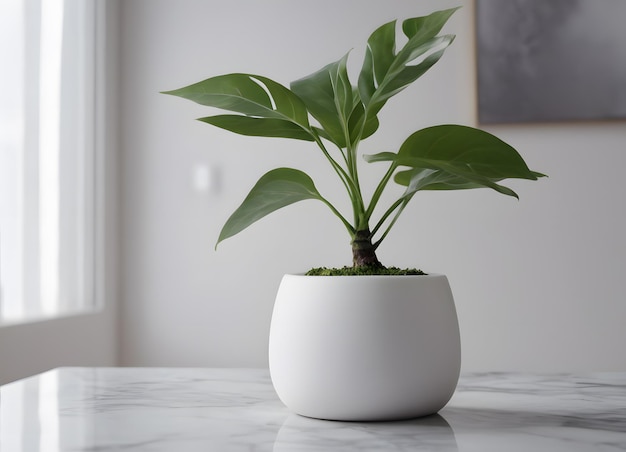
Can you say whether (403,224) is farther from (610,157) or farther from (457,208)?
(610,157)

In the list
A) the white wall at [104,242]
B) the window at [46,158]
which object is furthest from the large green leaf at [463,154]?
the white wall at [104,242]

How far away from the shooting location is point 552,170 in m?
2.69

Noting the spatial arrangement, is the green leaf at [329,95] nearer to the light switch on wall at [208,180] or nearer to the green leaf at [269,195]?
the green leaf at [269,195]

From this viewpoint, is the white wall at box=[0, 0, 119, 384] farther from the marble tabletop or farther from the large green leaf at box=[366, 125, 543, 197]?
the large green leaf at box=[366, 125, 543, 197]

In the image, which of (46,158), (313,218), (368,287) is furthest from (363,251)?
(313,218)

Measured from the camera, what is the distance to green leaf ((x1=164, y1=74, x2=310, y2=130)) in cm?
73

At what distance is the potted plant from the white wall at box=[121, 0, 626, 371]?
201 cm

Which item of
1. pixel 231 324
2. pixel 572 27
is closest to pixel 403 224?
pixel 231 324

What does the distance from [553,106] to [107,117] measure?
1708 mm

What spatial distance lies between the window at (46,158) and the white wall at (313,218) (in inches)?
10.4

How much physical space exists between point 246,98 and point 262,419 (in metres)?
0.33

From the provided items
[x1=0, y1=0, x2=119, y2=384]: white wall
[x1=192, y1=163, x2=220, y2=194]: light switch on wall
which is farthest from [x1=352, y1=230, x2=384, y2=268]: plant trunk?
[x1=192, y1=163, x2=220, y2=194]: light switch on wall

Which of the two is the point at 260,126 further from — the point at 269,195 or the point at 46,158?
the point at 46,158

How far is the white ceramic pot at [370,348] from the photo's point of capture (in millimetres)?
665
